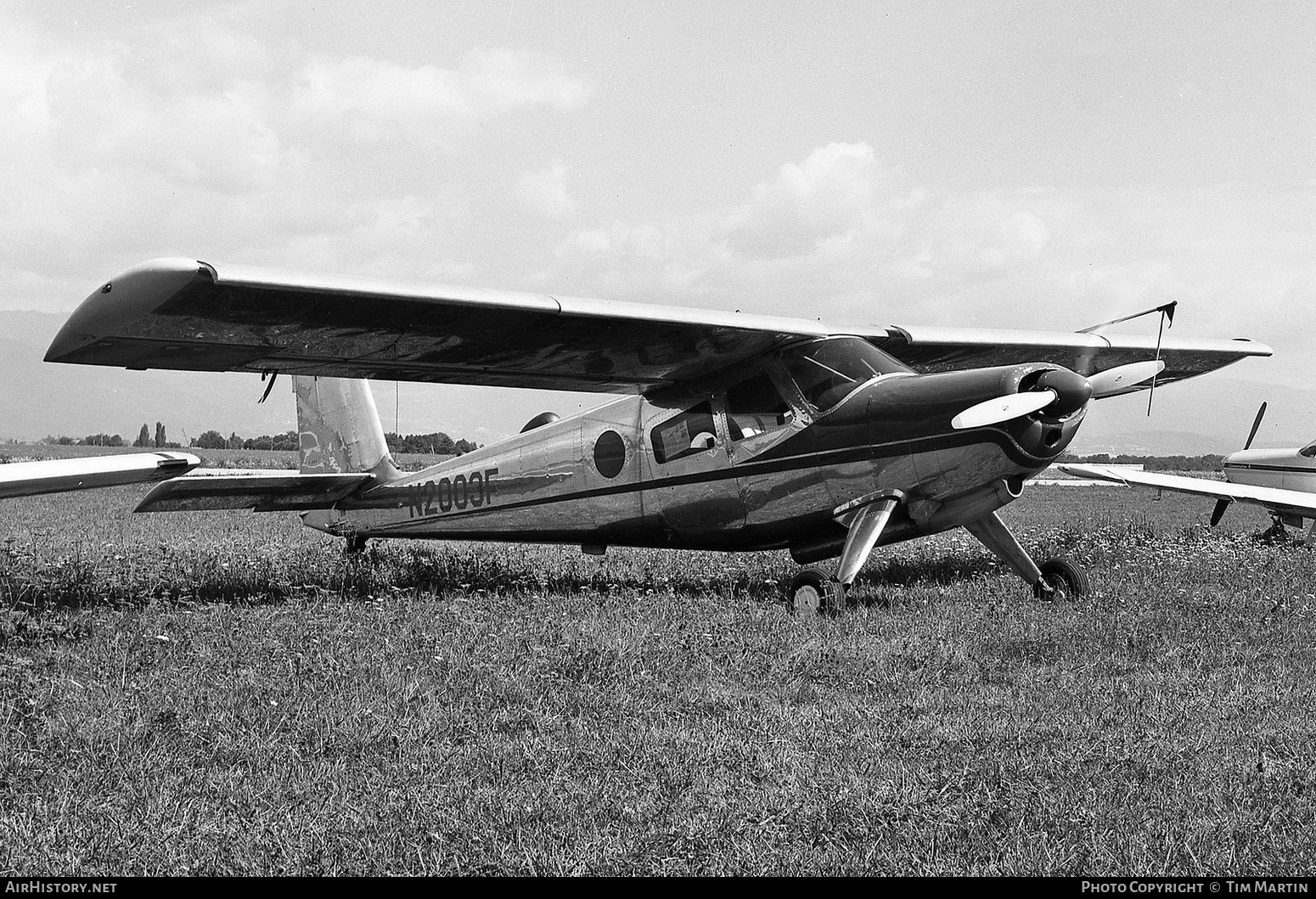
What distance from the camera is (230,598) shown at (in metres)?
8.12

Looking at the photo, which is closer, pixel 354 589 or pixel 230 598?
pixel 230 598

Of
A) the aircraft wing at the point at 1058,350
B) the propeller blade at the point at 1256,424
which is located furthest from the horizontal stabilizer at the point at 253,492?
the propeller blade at the point at 1256,424

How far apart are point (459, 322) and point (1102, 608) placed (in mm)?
5473

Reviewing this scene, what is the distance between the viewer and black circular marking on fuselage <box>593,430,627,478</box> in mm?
9828

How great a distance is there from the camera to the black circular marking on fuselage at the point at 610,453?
32.2 feet

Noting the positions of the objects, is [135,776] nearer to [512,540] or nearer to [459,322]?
[459,322]

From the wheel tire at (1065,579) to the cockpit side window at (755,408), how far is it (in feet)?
8.70

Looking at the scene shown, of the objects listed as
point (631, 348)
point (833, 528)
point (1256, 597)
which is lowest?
point (1256, 597)

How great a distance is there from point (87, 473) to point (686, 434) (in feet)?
16.4

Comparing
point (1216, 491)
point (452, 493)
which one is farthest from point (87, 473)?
point (1216, 491)

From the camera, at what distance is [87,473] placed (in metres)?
6.01

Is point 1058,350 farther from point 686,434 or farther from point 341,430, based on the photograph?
point 341,430

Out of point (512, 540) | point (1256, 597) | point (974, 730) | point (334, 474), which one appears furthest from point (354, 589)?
point (1256, 597)
